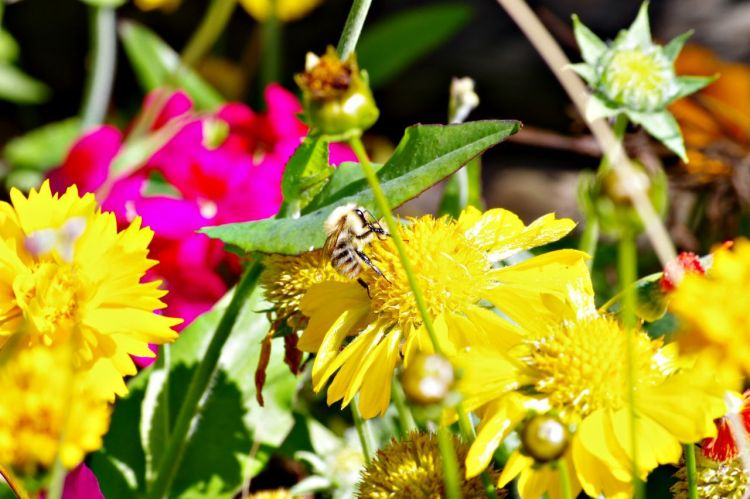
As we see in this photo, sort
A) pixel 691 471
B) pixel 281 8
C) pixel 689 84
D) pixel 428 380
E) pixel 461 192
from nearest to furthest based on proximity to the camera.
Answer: pixel 428 380 < pixel 691 471 < pixel 689 84 < pixel 461 192 < pixel 281 8

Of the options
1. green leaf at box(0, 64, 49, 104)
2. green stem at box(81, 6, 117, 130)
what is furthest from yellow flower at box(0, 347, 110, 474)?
green leaf at box(0, 64, 49, 104)

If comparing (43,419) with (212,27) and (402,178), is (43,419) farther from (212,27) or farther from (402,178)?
(212,27)

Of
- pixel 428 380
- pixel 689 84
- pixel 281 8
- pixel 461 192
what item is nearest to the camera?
pixel 428 380

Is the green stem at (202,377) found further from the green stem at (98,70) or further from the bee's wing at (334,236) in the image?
the green stem at (98,70)

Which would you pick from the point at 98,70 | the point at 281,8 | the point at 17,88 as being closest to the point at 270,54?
the point at 281,8

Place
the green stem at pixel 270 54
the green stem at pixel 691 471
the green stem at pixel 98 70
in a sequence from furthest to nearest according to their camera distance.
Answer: the green stem at pixel 270 54 → the green stem at pixel 98 70 → the green stem at pixel 691 471

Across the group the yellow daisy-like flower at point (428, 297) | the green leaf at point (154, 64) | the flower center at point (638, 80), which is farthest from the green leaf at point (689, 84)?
the green leaf at point (154, 64)

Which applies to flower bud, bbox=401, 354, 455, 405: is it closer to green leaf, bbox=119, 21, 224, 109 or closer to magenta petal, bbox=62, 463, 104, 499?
magenta petal, bbox=62, 463, 104, 499
